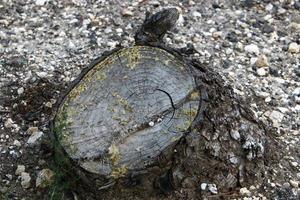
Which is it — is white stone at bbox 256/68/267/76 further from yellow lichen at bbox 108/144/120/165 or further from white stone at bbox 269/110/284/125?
yellow lichen at bbox 108/144/120/165

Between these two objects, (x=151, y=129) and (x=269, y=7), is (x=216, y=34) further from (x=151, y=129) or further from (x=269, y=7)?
(x=151, y=129)

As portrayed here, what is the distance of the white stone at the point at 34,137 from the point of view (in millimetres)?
3707

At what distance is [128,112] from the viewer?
10.2 ft

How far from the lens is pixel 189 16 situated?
190 inches

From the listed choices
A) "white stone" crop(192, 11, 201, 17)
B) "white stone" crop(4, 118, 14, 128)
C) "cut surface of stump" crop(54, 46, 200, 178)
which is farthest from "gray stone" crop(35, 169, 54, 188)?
"white stone" crop(192, 11, 201, 17)

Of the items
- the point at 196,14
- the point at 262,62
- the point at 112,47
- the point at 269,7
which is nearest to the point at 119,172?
the point at 112,47

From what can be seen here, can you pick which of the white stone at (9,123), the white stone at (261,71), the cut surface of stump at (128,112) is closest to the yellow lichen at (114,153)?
the cut surface of stump at (128,112)

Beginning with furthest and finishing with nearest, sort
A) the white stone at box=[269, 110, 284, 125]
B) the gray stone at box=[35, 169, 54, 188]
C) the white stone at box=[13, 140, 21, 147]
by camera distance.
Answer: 1. the white stone at box=[269, 110, 284, 125]
2. the white stone at box=[13, 140, 21, 147]
3. the gray stone at box=[35, 169, 54, 188]

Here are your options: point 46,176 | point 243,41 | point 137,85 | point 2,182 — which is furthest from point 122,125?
point 243,41

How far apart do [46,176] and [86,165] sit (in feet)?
1.58

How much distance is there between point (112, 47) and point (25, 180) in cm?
136

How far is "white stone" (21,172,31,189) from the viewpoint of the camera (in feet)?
11.4

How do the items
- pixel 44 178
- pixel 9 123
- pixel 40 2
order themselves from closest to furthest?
pixel 44 178
pixel 9 123
pixel 40 2

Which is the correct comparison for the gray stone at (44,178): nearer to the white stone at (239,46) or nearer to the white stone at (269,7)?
the white stone at (239,46)
